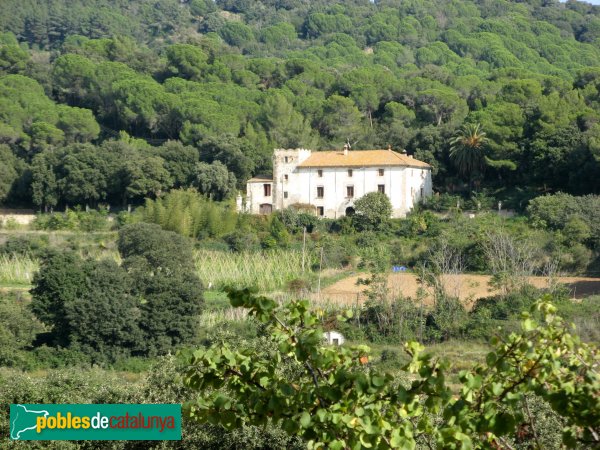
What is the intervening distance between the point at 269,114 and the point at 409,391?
156 ft

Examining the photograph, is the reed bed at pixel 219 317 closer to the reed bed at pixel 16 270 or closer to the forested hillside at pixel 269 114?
the reed bed at pixel 16 270

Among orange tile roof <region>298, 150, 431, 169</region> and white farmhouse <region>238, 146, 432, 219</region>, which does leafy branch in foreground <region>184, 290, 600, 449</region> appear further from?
orange tile roof <region>298, 150, 431, 169</region>

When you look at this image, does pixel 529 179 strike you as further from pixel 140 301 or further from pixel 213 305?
pixel 140 301

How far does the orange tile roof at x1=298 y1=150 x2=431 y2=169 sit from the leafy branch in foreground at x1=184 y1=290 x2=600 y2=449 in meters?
35.7

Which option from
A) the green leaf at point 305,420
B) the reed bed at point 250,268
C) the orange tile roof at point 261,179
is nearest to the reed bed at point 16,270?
the reed bed at point 250,268

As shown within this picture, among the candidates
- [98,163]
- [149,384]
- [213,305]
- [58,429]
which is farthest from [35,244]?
[58,429]

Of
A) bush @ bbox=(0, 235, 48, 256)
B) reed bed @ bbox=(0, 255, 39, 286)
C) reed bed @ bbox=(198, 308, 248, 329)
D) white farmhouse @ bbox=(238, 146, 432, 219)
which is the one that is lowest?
reed bed @ bbox=(198, 308, 248, 329)

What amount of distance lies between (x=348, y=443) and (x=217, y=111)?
4890 cm

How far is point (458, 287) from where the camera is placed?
29.2 metres

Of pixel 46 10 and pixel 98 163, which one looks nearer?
pixel 98 163

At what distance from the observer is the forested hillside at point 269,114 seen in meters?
43.6

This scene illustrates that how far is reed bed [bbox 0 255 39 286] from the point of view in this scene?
3388cm

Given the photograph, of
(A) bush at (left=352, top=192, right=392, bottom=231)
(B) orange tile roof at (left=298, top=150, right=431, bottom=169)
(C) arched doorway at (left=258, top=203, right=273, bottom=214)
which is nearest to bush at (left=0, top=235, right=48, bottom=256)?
(C) arched doorway at (left=258, top=203, right=273, bottom=214)

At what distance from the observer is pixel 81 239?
3991 centimetres
